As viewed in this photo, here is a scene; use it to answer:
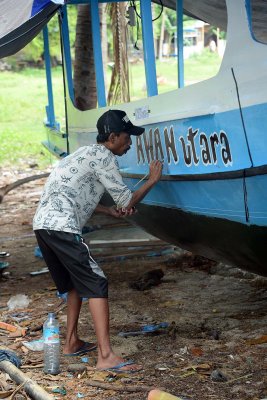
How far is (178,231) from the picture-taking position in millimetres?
6262

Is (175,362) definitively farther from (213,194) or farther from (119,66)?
(119,66)

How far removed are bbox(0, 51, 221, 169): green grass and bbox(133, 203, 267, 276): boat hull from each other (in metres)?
4.74

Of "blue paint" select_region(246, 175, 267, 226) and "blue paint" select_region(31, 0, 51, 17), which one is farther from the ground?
"blue paint" select_region(31, 0, 51, 17)

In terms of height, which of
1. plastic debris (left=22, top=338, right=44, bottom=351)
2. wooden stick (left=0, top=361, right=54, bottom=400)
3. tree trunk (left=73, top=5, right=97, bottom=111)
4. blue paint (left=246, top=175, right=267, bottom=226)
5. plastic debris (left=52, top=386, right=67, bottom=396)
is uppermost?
tree trunk (left=73, top=5, right=97, bottom=111)

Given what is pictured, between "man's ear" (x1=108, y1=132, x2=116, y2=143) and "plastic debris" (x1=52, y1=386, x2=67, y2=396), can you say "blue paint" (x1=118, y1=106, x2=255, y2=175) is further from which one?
"plastic debris" (x1=52, y1=386, x2=67, y2=396)

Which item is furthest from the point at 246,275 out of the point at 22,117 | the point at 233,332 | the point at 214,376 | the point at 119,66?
the point at 22,117

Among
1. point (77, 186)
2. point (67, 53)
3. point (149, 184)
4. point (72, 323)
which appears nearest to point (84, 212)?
point (77, 186)

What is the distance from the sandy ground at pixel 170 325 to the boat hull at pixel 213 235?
1.53 ft

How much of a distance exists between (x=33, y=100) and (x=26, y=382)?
73.6 feet

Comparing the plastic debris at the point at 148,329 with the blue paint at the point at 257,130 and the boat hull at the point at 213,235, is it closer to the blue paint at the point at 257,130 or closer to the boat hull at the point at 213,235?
the boat hull at the point at 213,235

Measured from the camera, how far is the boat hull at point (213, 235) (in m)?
5.15

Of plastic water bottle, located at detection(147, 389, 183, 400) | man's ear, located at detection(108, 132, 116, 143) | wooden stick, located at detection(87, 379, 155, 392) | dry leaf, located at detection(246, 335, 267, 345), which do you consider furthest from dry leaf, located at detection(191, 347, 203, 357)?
man's ear, located at detection(108, 132, 116, 143)

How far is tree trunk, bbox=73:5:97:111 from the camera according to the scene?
11.6 metres

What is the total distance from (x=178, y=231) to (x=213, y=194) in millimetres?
1048
